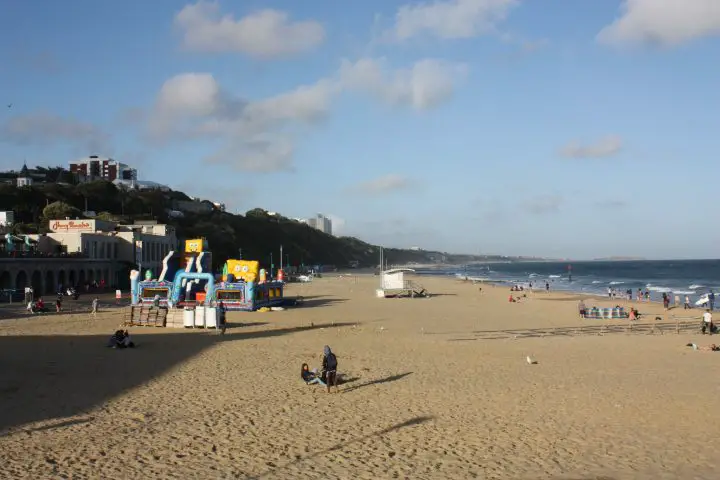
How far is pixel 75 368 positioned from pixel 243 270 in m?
22.1

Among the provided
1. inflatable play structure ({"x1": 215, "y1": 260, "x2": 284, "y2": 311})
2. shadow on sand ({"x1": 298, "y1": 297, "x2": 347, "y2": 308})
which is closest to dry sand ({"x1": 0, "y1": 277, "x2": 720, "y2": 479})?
inflatable play structure ({"x1": 215, "y1": 260, "x2": 284, "y2": 311})

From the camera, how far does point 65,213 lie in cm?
8288

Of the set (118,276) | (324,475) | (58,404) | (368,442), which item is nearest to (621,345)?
(368,442)

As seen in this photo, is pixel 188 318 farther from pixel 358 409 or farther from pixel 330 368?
pixel 358 409

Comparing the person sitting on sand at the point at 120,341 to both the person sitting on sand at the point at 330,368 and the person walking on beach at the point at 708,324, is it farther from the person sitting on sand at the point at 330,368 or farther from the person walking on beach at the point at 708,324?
the person walking on beach at the point at 708,324

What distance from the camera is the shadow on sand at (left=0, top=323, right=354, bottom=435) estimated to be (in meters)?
12.2

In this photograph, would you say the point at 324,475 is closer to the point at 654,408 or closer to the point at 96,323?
the point at 654,408

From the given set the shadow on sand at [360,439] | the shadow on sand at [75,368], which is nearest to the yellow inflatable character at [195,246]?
the shadow on sand at [75,368]

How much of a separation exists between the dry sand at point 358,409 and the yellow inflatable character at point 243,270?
14383 millimetres

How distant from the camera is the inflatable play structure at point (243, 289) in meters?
36.8

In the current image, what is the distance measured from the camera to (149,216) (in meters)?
111

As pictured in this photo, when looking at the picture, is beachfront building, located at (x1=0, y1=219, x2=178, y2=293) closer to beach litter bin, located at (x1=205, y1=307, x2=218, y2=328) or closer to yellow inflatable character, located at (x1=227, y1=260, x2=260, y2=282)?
yellow inflatable character, located at (x1=227, y1=260, x2=260, y2=282)

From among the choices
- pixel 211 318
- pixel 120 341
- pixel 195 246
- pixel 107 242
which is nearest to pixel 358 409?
pixel 120 341

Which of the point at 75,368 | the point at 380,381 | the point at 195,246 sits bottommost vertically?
the point at 380,381
